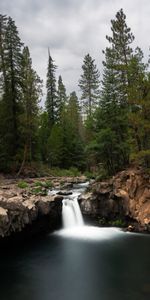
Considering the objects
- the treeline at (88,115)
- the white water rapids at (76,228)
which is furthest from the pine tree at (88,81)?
the white water rapids at (76,228)

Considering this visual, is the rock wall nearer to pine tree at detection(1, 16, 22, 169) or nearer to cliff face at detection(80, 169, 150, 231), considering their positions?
cliff face at detection(80, 169, 150, 231)

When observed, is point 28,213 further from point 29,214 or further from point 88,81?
point 88,81

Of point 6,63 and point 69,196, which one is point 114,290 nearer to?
point 69,196

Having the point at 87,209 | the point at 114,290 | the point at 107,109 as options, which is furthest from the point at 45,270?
the point at 107,109

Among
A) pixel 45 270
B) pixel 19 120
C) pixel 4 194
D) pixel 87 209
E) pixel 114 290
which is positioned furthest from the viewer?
pixel 19 120

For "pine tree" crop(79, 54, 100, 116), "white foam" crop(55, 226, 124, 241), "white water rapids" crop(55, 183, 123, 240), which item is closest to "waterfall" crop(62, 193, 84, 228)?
"white water rapids" crop(55, 183, 123, 240)

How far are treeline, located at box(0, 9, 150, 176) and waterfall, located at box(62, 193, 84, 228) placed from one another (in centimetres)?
333

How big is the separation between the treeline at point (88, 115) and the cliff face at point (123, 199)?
5.11ft

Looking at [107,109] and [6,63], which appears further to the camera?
[6,63]

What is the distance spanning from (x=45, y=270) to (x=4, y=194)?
18.5 feet

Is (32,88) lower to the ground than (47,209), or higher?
higher

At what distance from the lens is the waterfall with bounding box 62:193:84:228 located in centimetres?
1848

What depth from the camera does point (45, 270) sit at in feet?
39.4

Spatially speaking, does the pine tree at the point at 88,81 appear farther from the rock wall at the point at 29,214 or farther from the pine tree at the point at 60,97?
the rock wall at the point at 29,214
